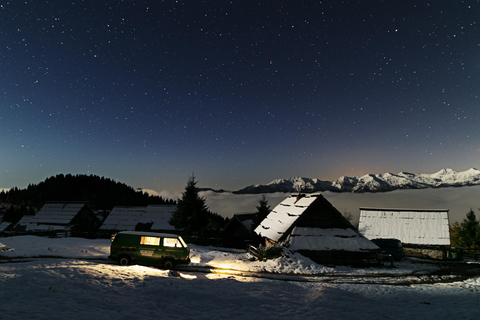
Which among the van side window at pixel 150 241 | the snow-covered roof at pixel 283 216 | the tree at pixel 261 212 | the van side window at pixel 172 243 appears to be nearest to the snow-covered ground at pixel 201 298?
the van side window at pixel 172 243

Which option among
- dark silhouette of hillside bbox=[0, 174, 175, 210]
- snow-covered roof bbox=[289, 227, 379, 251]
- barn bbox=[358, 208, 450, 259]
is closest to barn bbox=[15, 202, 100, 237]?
snow-covered roof bbox=[289, 227, 379, 251]

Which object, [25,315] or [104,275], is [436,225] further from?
[25,315]

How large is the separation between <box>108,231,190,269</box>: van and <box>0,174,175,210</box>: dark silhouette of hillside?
118 meters

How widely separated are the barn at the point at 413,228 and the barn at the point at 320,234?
428 inches

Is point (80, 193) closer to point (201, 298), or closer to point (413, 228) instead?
point (413, 228)

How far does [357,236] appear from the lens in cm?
2386

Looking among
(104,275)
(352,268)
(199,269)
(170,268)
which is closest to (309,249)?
(352,268)

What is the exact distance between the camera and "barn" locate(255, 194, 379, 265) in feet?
73.8

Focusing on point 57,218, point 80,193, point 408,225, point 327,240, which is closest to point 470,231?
point 408,225

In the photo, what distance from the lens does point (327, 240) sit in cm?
2327

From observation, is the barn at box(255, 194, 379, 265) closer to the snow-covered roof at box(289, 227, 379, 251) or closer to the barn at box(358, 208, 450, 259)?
the snow-covered roof at box(289, 227, 379, 251)

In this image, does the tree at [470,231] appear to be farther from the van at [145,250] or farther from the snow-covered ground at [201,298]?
the van at [145,250]

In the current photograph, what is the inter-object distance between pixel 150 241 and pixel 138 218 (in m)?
33.2

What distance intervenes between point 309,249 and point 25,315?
19460 millimetres
